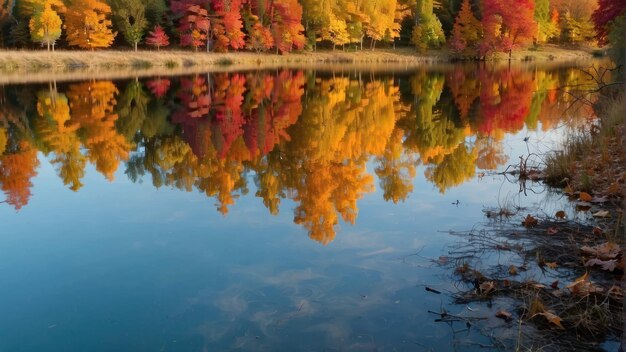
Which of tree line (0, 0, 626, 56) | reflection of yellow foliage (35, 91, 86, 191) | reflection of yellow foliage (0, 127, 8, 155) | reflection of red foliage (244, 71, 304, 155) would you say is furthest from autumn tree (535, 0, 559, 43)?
reflection of yellow foliage (0, 127, 8, 155)

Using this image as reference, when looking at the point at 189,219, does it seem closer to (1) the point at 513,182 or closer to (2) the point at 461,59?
(1) the point at 513,182

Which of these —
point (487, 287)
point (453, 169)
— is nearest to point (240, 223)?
point (487, 287)

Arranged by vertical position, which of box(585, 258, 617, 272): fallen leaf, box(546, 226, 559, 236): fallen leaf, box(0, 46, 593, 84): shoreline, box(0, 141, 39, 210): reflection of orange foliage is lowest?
box(0, 46, 593, 84): shoreline

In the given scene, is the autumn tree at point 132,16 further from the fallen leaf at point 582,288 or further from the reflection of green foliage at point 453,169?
the fallen leaf at point 582,288

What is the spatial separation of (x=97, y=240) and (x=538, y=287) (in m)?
5.01

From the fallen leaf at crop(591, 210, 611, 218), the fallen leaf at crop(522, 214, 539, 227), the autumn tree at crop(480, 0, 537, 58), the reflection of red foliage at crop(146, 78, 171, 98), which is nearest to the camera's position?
the fallen leaf at crop(591, 210, 611, 218)

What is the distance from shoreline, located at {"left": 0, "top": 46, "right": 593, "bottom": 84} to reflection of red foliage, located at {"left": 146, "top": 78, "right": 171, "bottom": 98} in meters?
3.89

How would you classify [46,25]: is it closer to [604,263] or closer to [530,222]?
[530,222]

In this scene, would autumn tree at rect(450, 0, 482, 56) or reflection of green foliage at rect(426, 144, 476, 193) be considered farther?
autumn tree at rect(450, 0, 482, 56)

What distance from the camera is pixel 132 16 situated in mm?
50781

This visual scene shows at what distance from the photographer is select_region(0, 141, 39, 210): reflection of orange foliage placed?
358 inches

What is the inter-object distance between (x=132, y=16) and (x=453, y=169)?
45982 millimetres

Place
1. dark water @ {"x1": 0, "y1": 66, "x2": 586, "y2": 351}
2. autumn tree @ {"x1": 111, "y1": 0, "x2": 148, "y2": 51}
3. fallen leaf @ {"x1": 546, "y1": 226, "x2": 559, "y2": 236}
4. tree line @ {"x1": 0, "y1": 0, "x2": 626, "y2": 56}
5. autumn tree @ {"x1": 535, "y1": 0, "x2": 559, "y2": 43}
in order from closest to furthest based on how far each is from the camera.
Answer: dark water @ {"x1": 0, "y1": 66, "x2": 586, "y2": 351} → fallen leaf @ {"x1": 546, "y1": 226, "x2": 559, "y2": 236} → tree line @ {"x1": 0, "y1": 0, "x2": 626, "y2": 56} → autumn tree @ {"x1": 111, "y1": 0, "x2": 148, "y2": 51} → autumn tree @ {"x1": 535, "y1": 0, "x2": 559, "y2": 43}

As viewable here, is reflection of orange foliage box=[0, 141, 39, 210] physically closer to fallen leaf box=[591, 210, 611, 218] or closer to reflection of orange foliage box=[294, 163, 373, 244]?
reflection of orange foliage box=[294, 163, 373, 244]
